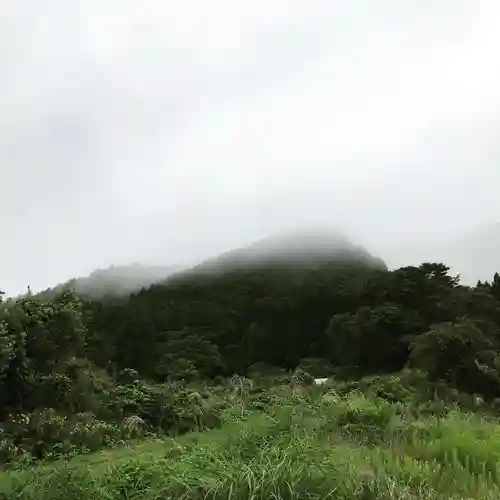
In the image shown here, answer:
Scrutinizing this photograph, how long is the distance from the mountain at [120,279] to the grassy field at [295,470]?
3773 cm

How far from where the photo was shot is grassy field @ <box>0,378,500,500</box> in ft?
11.2

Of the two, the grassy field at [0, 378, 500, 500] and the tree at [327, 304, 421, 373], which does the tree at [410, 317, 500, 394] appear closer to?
the tree at [327, 304, 421, 373]

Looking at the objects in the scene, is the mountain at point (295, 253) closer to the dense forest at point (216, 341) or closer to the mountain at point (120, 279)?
the dense forest at point (216, 341)

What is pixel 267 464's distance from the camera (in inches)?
140

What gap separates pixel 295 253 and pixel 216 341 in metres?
20.6

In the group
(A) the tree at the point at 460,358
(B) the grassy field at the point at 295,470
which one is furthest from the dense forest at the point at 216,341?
(B) the grassy field at the point at 295,470

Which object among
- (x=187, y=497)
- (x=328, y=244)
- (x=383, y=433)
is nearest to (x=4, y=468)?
(x=383, y=433)

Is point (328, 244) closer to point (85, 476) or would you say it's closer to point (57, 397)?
point (57, 397)

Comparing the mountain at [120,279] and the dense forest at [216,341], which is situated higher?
the mountain at [120,279]

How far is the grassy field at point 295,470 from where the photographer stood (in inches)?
134

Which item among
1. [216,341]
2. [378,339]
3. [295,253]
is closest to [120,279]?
[295,253]

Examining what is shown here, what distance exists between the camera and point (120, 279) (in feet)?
165

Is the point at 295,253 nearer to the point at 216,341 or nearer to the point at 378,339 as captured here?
the point at 216,341

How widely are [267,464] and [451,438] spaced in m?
2.16
